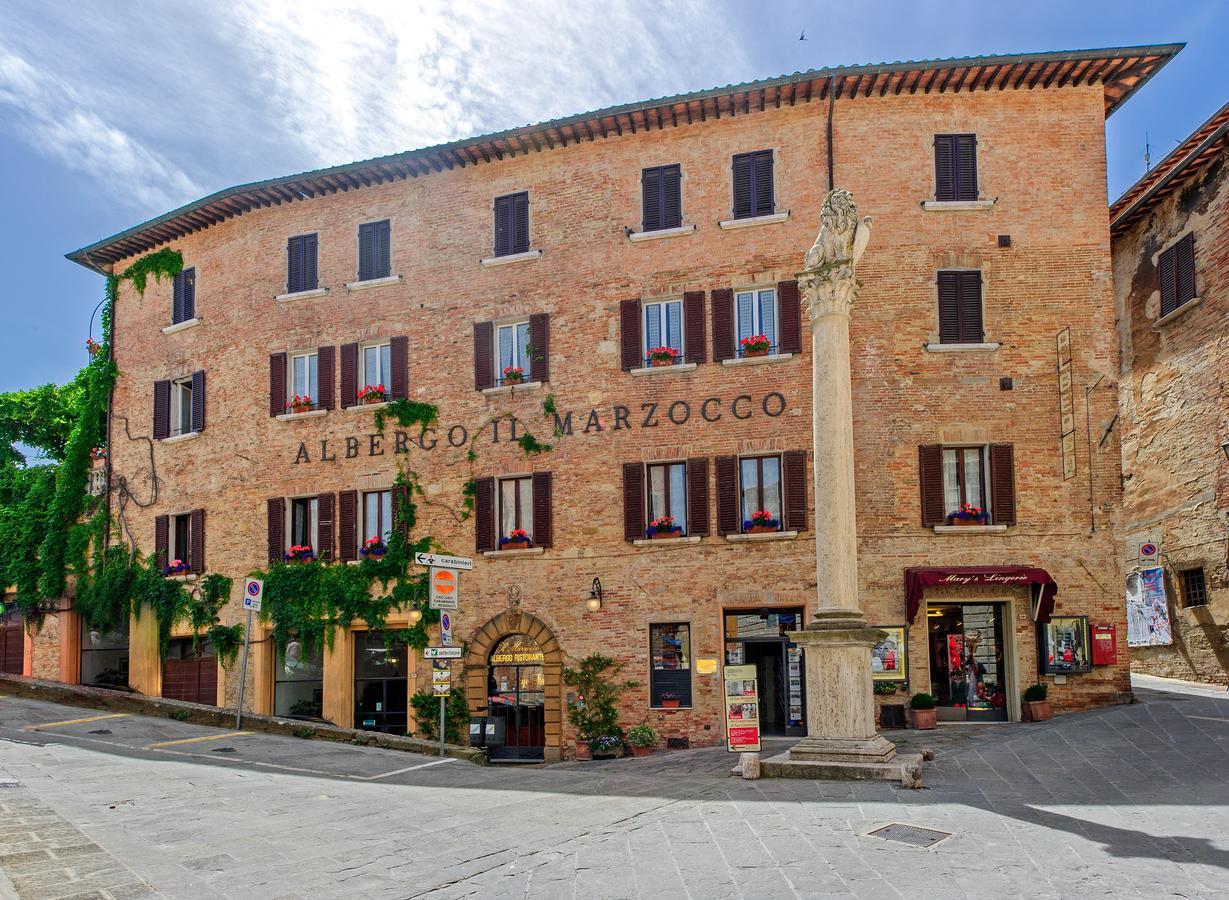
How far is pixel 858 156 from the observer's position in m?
22.7

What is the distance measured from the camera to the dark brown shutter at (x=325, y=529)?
25859mm

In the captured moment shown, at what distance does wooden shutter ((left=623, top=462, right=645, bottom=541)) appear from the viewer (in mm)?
23062

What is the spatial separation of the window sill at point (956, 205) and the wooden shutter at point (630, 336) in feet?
20.2

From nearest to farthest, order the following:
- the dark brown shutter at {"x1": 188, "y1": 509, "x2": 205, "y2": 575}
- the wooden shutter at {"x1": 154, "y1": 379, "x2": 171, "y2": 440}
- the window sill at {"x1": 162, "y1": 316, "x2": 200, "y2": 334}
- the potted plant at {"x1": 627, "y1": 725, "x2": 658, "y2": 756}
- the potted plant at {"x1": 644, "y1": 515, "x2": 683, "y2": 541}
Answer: the potted plant at {"x1": 627, "y1": 725, "x2": 658, "y2": 756}, the potted plant at {"x1": 644, "y1": 515, "x2": 683, "y2": 541}, the dark brown shutter at {"x1": 188, "y1": 509, "x2": 205, "y2": 575}, the window sill at {"x1": 162, "y1": 316, "x2": 200, "y2": 334}, the wooden shutter at {"x1": 154, "y1": 379, "x2": 171, "y2": 440}

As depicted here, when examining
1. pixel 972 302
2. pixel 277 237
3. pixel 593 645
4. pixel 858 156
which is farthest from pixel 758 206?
pixel 277 237

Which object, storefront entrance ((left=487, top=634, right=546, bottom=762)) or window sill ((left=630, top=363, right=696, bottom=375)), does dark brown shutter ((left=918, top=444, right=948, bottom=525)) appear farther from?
storefront entrance ((left=487, top=634, right=546, bottom=762))

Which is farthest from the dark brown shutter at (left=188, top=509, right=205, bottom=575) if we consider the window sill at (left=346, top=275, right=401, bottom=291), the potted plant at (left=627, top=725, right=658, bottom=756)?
the potted plant at (left=627, top=725, right=658, bottom=756)

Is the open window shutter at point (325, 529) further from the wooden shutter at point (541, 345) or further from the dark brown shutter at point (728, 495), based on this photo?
the dark brown shutter at point (728, 495)

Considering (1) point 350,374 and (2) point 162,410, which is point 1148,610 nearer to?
(1) point 350,374

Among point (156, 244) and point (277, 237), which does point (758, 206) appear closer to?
point (277, 237)

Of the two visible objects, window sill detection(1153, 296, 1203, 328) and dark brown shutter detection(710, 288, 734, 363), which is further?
window sill detection(1153, 296, 1203, 328)

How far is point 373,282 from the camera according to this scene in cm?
2606

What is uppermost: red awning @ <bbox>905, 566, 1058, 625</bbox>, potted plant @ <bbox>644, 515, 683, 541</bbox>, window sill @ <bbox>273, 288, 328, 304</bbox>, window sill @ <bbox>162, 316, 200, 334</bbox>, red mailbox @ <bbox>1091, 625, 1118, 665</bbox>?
window sill @ <bbox>273, 288, 328, 304</bbox>

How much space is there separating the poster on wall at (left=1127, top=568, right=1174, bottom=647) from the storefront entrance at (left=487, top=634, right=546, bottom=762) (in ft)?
47.8
